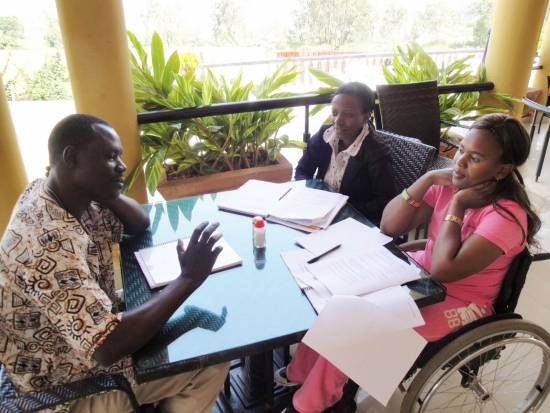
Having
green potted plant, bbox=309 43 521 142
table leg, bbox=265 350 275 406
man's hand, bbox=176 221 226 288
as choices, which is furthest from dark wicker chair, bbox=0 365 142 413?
green potted plant, bbox=309 43 521 142

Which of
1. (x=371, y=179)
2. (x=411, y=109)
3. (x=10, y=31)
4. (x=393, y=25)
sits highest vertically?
(x=393, y=25)

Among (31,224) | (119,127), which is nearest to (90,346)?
(31,224)

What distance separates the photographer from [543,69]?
17.7ft

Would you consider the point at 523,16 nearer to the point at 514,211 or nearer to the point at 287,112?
the point at 287,112

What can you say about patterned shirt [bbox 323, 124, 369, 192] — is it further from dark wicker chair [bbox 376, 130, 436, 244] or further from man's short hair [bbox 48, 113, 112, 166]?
man's short hair [bbox 48, 113, 112, 166]

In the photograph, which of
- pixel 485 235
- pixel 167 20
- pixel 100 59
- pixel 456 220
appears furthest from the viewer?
pixel 167 20

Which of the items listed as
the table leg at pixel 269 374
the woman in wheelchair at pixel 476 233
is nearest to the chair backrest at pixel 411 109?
the woman in wheelchair at pixel 476 233

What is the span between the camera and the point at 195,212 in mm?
1616

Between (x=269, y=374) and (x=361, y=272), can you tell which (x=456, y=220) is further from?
(x=269, y=374)

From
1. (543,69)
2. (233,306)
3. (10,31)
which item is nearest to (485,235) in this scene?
(233,306)

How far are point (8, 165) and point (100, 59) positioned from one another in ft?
2.51

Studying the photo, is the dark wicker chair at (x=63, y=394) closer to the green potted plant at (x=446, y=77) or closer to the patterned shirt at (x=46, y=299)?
the patterned shirt at (x=46, y=299)

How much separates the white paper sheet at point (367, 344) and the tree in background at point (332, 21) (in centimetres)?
824

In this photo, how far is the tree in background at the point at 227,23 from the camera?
25.2 feet
